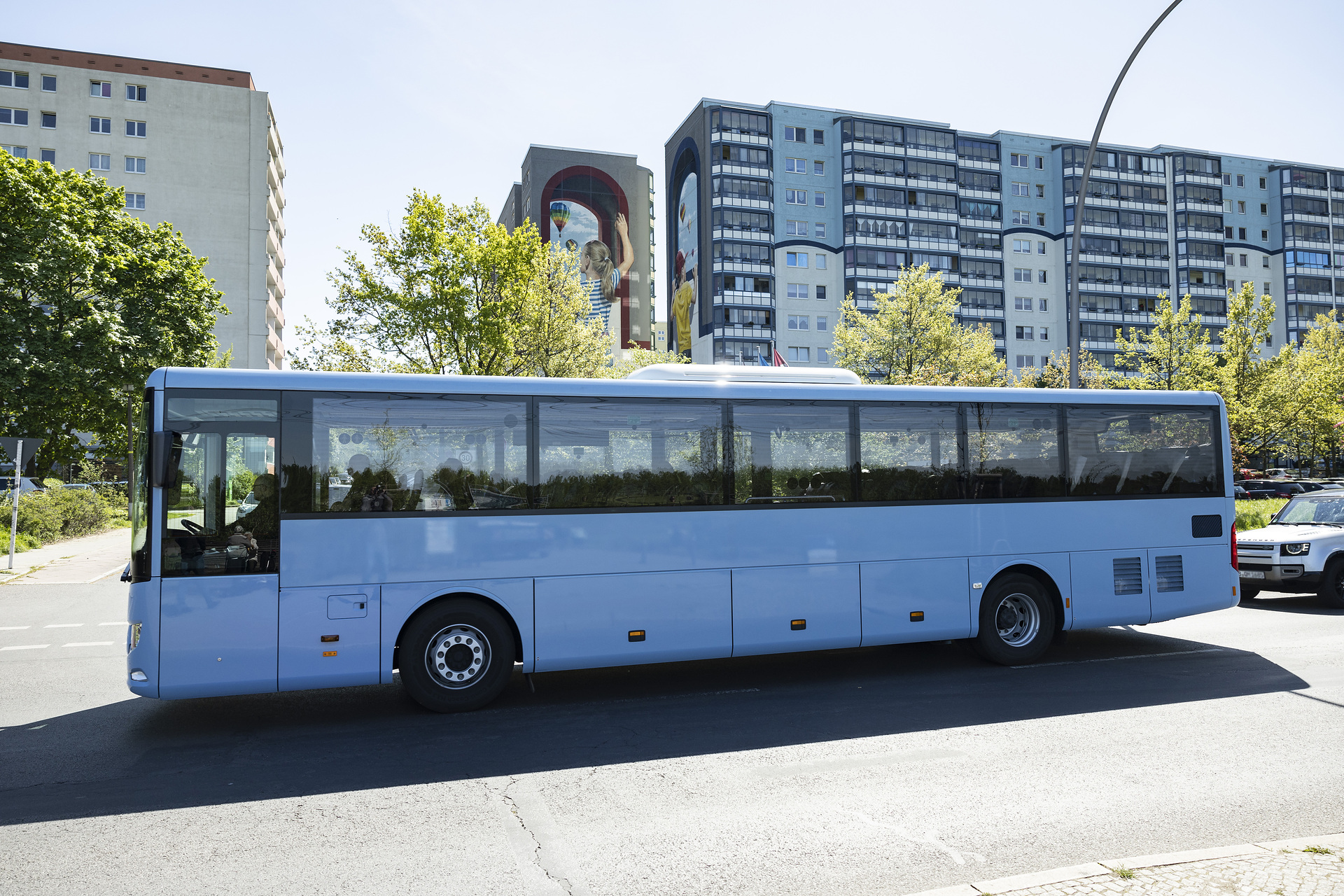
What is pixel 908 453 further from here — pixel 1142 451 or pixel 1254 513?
pixel 1254 513

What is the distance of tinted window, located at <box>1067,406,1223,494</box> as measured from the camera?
32.3ft

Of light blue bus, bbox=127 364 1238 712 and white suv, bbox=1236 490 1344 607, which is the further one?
white suv, bbox=1236 490 1344 607

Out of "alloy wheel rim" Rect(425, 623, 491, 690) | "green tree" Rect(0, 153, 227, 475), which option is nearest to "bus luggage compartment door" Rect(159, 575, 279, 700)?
"alloy wheel rim" Rect(425, 623, 491, 690)

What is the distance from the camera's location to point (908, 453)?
9.15 m

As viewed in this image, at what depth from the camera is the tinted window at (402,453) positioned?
736cm

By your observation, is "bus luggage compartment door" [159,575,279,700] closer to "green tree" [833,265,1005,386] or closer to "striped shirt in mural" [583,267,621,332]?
"green tree" [833,265,1005,386]

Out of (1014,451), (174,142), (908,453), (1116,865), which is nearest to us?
(1116,865)

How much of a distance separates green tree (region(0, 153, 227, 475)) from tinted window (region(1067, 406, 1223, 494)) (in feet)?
92.6

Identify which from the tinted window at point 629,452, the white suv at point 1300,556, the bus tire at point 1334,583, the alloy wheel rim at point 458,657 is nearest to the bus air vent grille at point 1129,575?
the white suv at point 1300,556

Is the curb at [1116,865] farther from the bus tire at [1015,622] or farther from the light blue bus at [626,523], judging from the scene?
the bus tire at [1015,622]

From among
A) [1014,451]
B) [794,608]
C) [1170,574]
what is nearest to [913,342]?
[1170,574]

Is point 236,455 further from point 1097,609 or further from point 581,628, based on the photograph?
point 1097,609

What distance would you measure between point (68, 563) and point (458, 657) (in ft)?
63.0

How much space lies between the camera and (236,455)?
7.18m
